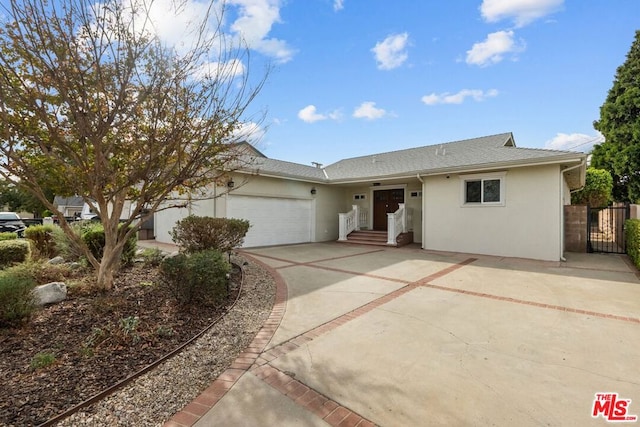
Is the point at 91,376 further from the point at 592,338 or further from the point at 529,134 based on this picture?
the point at 529,134

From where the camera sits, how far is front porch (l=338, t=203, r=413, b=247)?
41.8ft

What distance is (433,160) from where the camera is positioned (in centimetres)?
1306

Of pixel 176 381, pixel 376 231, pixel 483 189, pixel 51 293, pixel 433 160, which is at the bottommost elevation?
pixel 176 381

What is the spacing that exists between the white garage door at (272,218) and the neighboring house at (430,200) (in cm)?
4

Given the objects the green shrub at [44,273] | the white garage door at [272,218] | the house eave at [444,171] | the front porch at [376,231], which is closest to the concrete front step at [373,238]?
the front porch at [376,231]

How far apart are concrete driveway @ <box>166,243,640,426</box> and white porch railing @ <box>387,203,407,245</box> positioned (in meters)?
6.25

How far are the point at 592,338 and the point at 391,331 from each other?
2.48 meters

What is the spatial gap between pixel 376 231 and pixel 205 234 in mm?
9051

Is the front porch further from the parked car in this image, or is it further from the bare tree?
the parked car

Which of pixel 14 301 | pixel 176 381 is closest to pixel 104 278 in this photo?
pixel 14 301

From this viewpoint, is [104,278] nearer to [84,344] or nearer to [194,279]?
[194,279]

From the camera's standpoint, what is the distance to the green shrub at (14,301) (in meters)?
3.53

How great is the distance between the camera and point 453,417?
2262mm

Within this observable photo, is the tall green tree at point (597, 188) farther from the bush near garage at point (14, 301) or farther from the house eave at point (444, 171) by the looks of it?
the bush near garage at point (14, 301)
